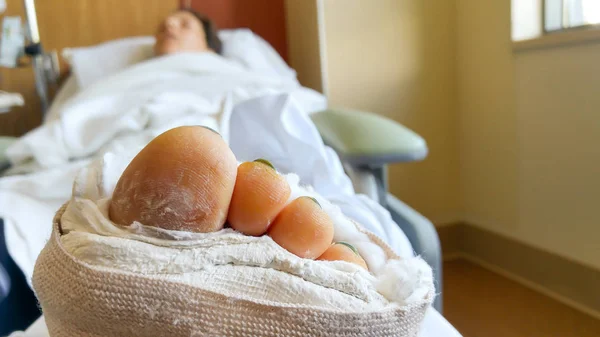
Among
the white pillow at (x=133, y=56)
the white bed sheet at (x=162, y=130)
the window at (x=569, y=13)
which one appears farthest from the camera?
the white pillow at (x=133, y=56)

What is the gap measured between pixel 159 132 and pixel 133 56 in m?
0.76

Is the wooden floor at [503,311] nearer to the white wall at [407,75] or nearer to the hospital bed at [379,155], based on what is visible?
the white wall at [407,75]

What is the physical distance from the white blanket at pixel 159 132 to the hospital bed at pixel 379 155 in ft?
0.13

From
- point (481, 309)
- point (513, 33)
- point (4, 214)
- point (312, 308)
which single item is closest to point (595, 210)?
point (481, 309)

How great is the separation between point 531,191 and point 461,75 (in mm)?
471

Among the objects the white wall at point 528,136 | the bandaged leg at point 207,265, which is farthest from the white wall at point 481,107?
the bandaged leg at point 207,265

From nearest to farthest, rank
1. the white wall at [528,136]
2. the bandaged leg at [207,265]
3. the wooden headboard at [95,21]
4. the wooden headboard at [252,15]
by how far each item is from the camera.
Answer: the bandaged leg at [207,265] → the white wall at [528,136] → the wooden headboard at [95,21] → the wooden headboard at [252,15]

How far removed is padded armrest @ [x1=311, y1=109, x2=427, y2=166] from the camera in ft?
2.79

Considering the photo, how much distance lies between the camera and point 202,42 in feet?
5.10

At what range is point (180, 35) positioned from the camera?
150 centimetres

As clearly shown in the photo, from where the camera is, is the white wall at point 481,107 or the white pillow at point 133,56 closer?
the white wall at point 481,107

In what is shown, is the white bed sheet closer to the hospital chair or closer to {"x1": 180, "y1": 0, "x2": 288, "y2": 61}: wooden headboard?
the hospital chair

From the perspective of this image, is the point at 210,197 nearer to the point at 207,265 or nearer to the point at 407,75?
the point at 207,265

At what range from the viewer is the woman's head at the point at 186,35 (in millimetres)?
1492
